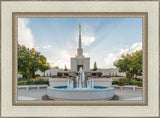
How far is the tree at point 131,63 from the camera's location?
43.3ft

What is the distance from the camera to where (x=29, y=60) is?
1320cm

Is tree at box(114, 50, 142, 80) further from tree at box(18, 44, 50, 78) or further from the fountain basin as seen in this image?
the fountain basin

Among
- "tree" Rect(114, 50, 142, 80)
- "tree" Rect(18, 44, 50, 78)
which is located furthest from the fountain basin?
"tree" Rect(114, 50, 142, 80)

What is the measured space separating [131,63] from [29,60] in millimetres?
9880

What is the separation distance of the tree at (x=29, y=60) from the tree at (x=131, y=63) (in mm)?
7866

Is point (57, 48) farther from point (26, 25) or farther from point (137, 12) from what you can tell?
point (137, 12)

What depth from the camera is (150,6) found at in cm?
464

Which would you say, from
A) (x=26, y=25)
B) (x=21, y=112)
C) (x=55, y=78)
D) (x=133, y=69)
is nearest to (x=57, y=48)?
(x=55, y=78)

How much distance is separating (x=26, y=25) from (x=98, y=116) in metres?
6.54

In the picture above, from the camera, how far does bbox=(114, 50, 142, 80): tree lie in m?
13.2

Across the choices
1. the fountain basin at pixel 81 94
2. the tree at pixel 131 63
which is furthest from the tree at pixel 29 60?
the fountain basin at pixel 81 94

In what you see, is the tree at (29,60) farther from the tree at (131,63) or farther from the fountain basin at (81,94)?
the fountain basin at (81,94)

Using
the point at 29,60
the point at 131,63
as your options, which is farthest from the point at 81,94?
the point at 131,63

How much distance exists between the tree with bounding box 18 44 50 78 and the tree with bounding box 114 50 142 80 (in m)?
7.87
